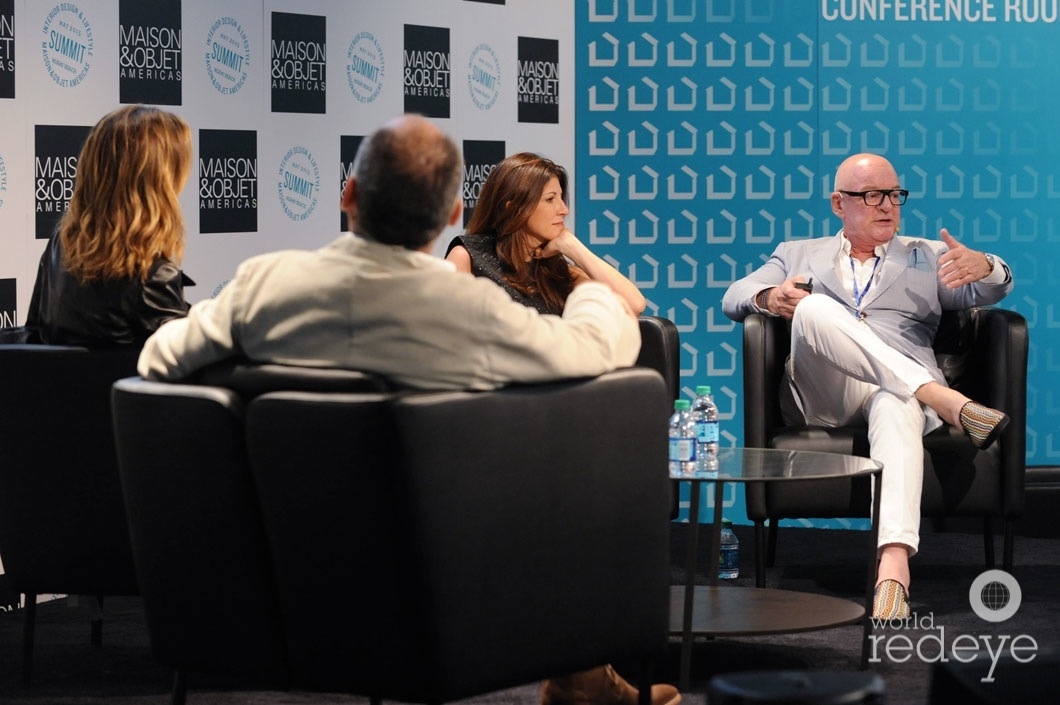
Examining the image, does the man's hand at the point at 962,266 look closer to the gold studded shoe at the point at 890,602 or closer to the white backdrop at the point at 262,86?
the gold studded shoe at the point at 890,602

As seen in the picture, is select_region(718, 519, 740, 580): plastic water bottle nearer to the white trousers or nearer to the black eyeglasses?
the white trousers

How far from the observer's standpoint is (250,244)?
5.39 m

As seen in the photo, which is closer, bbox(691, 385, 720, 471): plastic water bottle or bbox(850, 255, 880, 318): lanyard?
bbox(691, 385, 720, 471): plastic water bottle

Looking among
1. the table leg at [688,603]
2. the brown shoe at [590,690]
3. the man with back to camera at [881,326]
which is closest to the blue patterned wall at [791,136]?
the man with back to camera at [881,326]

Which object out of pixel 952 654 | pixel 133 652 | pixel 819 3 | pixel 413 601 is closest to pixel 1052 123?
pixel 819 3

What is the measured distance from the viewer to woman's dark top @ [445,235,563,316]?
4363 mm

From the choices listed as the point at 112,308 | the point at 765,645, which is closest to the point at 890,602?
the point at 765,645

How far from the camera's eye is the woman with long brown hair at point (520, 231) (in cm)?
444

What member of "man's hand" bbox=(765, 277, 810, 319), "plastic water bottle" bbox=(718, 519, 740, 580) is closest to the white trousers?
"man's hand" bbox=(765, 277, 810, 319)

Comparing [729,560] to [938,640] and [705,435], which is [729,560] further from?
[705,435]

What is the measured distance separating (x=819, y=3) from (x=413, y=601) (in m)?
4.14

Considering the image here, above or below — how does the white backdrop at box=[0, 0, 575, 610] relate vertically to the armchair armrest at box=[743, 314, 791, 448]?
above

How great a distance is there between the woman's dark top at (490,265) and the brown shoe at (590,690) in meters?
1.36

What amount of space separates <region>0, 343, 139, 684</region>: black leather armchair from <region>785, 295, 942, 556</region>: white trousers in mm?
2028
